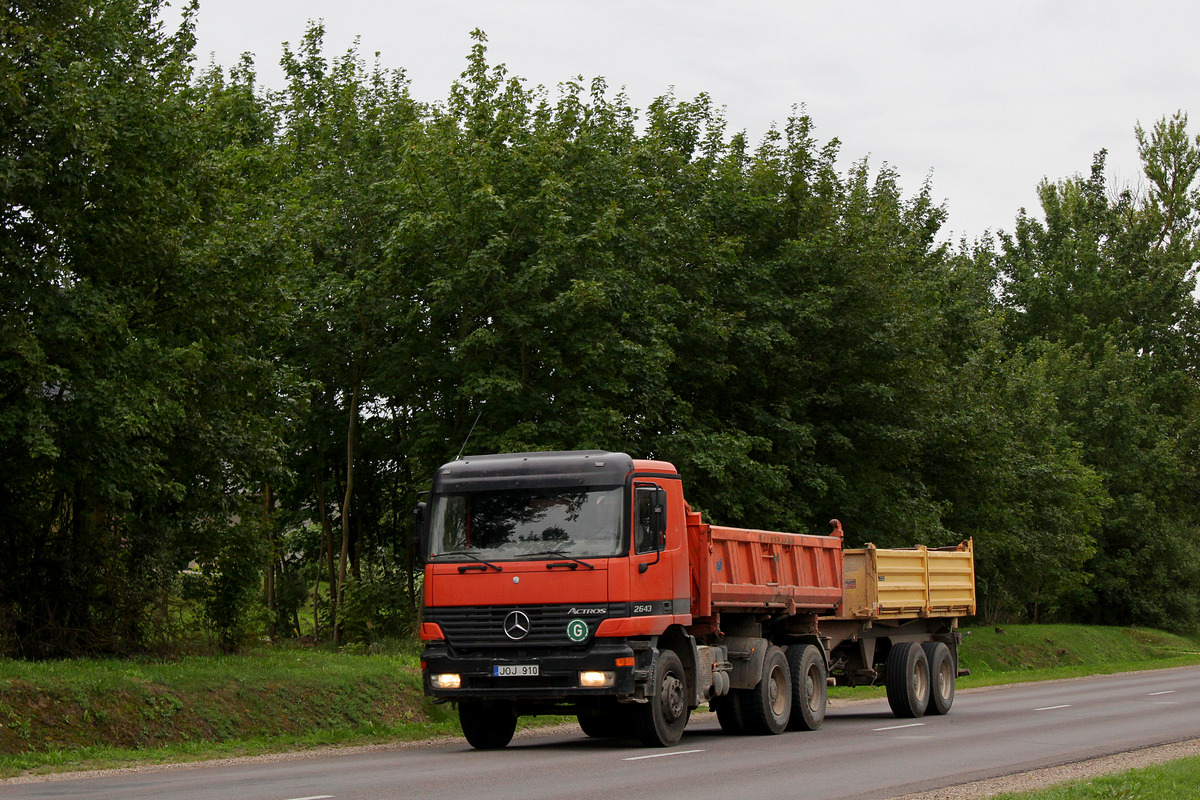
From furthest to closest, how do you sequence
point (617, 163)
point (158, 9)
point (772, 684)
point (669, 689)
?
1. point (617, 163)
2. point (158, 9)
3. point (772, 684)
4. point (669, 689)

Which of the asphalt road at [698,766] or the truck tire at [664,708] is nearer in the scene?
the asphalt road at [698,766]

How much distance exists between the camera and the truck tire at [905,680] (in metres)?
20.6

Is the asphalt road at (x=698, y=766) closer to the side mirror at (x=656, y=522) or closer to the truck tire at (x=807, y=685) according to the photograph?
the truck tire at (x=807, y=685)

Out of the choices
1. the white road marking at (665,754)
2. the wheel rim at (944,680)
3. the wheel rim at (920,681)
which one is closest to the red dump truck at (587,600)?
the white road marking at (665,754)

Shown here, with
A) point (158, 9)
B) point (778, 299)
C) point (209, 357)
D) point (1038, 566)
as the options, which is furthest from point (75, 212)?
point (1038, 566)

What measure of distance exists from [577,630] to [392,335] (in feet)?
51.2

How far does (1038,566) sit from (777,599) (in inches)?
1172

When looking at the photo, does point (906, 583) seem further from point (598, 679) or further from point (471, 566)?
point (471, 566)

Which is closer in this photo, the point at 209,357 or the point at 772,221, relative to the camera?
the point at 209,357

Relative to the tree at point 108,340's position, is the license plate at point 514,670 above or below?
below

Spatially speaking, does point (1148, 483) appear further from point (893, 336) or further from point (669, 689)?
point (669, 689)

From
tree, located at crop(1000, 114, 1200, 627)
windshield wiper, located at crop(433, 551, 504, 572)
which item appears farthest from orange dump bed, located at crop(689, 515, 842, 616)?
tree, located at crop(1000, 114, 1200, 627)

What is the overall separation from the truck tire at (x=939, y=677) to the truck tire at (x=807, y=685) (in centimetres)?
354

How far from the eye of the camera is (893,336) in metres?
34.2
